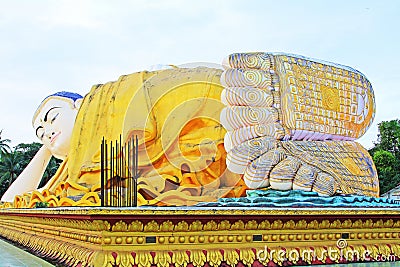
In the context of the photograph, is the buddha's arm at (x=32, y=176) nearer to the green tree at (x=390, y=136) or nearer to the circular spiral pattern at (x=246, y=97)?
the circular spiral pattern at (x=246, y=97)

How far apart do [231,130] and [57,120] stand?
583cm

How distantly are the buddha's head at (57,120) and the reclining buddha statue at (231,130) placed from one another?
0.92 meters

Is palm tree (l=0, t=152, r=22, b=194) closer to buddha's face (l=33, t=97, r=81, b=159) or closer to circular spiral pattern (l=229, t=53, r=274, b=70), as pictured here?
buddha's face (l=33, t=97, r=81, b=159)

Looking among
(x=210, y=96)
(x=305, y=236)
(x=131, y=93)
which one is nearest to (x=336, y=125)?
(x=210, y=96)

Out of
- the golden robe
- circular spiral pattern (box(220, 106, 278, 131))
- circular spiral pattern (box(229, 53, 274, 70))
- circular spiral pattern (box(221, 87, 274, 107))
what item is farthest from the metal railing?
circular spiral pattern (box(229, 53, 274, 70))

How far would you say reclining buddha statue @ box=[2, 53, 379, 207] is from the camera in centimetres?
737

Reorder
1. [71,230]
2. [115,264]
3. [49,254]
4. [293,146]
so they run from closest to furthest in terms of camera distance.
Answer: [115,264]
[71,230]
[49,254]
[293,146]

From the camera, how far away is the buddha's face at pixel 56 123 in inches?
476

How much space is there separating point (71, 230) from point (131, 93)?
197 inches

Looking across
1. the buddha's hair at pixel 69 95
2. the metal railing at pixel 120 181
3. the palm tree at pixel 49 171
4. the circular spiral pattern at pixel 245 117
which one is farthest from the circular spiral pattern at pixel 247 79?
the palm tree at pixel 49 171

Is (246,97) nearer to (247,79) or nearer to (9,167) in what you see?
(247,79)

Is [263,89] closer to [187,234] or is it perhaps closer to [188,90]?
[188,90]

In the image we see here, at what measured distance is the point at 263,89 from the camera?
7652 millimetres

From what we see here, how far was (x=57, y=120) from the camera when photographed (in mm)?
12102
